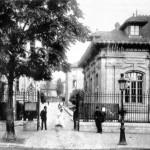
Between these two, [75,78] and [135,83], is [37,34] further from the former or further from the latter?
[75,78]

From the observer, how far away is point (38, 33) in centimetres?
1628

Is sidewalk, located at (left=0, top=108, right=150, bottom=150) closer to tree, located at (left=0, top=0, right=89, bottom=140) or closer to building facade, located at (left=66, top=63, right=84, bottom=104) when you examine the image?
tree, located at (left=0, top=0, right=89, bottom=140)

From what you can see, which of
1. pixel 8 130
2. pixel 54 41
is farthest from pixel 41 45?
pixel 8 130

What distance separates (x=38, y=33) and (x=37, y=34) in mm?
115

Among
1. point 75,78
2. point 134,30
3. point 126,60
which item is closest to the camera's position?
point 126,60

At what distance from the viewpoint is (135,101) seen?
2708 centimetres

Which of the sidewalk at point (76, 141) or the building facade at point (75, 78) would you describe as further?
the building facade at point (75, 78)

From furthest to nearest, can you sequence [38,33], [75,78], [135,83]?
[75,78]
[135,83]
[38,33]

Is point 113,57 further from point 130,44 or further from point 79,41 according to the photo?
point 79,41

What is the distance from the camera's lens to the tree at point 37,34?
49.8ft

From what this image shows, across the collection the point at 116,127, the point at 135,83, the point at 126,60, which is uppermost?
the point at 126,60

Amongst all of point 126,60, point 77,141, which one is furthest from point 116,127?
point 126,60

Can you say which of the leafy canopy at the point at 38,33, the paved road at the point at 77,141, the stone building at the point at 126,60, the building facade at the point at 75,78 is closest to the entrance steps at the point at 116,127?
the paved road at the point at 77,141

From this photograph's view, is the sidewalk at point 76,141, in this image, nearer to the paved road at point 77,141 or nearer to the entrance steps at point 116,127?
the paved road at point 77,141
